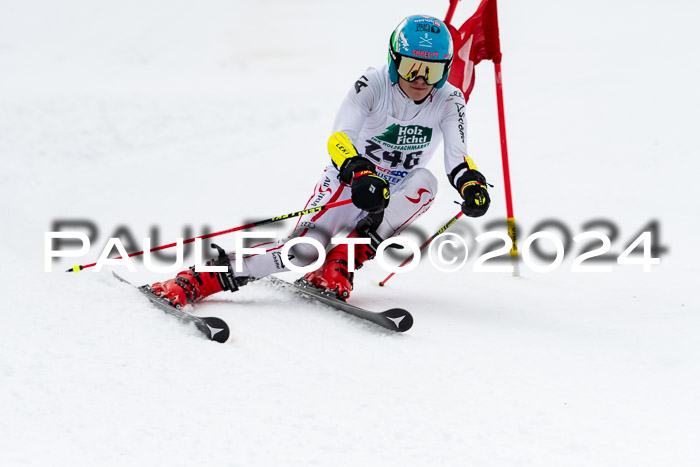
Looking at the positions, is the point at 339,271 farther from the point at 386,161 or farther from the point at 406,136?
the point at 406,136

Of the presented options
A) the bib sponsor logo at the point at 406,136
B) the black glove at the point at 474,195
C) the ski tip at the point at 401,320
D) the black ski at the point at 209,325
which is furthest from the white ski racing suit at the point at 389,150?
the ski tip at the point at 401,320

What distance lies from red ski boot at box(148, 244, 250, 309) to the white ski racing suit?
5cm

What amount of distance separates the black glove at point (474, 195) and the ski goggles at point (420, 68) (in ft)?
1.77

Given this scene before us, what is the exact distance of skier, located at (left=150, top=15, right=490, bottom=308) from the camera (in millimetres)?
3570

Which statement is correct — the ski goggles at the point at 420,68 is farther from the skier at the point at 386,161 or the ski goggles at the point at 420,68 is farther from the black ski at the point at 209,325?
the black ski at the point at 209,325

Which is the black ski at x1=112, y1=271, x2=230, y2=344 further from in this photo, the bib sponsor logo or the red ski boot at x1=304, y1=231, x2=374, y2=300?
the bib sponsor logo

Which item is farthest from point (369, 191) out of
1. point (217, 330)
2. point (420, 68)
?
point (217, 330)

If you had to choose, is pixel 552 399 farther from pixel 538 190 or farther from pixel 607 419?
pixel 538 190

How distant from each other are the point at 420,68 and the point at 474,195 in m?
0.70

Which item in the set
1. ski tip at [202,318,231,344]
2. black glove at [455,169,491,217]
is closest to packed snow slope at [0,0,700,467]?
ski tip at [202,318,231,344]

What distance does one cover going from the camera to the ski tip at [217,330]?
9.53 ft

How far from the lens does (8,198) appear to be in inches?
258

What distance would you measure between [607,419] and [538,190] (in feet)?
17.8

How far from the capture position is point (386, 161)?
156 inches
